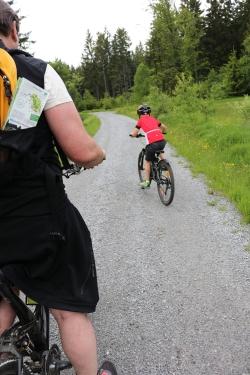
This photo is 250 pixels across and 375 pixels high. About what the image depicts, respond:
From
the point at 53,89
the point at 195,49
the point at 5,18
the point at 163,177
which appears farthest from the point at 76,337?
the point at 195,49

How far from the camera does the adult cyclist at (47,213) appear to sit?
170cm

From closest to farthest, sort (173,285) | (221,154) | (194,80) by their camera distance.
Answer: (173,285)
(221,154)
(194,80)

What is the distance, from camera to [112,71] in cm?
8869

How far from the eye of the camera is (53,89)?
171 cm

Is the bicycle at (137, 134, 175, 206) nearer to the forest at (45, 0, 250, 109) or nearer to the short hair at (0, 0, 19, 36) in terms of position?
the short hair at (0, 0, 19, 36)

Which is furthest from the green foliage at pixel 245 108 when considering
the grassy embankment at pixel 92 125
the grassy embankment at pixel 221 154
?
the grassy embankment at pixel 92 125

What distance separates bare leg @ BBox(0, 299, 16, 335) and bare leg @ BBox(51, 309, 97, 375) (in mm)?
295

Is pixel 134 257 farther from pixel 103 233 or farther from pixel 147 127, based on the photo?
pixel 147 127

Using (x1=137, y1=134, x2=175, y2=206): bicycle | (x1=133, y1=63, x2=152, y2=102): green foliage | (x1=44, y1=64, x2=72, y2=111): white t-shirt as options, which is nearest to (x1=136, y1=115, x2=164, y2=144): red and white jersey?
(x1=137, y1=134, x2=175, y2=206): bicycle

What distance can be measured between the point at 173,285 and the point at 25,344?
92.7 inches

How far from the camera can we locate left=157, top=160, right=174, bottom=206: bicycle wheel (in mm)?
7129

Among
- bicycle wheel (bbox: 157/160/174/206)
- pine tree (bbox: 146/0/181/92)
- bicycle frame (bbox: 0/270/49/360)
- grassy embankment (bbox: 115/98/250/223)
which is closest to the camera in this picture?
bicycle frame (bbox: 0/270/49/360)

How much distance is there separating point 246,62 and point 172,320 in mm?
48164

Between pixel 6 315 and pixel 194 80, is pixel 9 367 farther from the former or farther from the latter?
pixel 194 80
